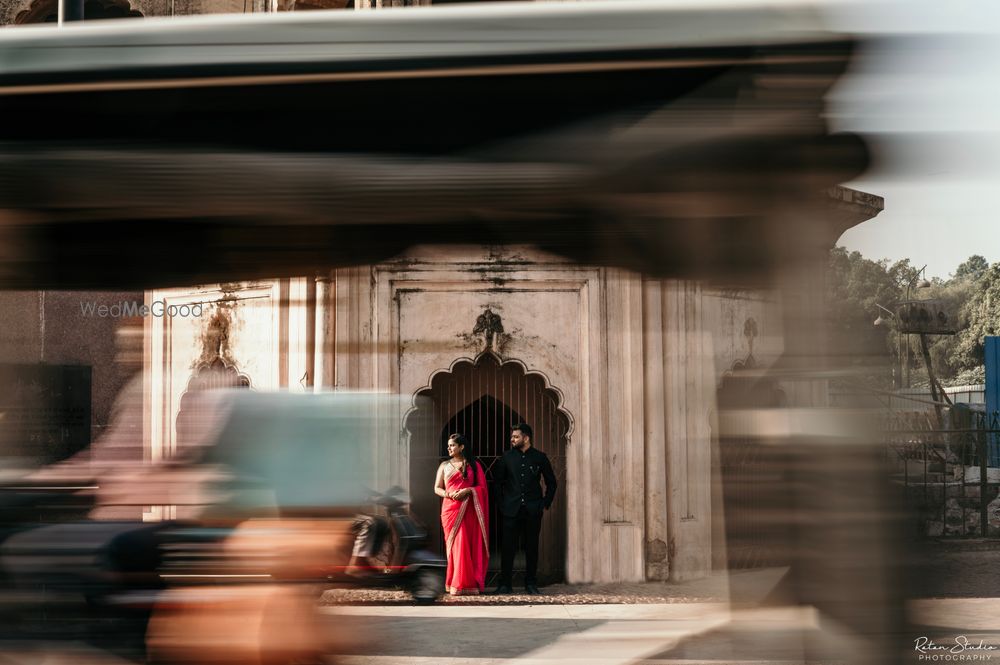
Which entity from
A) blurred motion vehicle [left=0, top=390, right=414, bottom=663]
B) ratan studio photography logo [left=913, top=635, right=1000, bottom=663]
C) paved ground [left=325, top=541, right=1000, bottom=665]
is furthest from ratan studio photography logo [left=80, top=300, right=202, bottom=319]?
ratan studio photography logo [left=913, top=635, right=1000, bottom=663]

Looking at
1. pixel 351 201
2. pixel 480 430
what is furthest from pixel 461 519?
pixel 480 430

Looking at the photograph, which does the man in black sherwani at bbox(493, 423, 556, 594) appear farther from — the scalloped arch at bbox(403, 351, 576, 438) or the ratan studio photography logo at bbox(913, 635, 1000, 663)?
the ratan studio photography logo at bbox(913, 635, 1000, 663)

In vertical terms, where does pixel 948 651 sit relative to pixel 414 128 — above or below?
below

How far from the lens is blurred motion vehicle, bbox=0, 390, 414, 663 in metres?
2.52

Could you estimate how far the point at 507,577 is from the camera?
165 inches

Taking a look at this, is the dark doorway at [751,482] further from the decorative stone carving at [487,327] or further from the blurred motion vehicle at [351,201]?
the decorative stone carving at [487,327]

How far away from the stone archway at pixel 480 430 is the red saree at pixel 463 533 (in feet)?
0.31

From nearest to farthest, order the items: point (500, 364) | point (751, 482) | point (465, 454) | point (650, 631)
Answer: point (751, 482)
point (650, 631)
point (465, 454)
point (500, 364)

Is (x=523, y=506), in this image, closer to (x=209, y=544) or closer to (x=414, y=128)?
(x=209, y=544)

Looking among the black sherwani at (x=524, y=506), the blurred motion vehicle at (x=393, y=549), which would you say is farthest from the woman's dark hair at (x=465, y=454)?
the blurred motion vehicle at (x=393, y=549)

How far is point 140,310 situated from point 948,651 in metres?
2.89

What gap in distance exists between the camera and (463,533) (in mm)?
3289

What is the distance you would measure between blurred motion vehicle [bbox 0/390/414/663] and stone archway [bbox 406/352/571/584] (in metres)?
0.28

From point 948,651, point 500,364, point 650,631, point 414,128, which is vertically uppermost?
point 414,128
